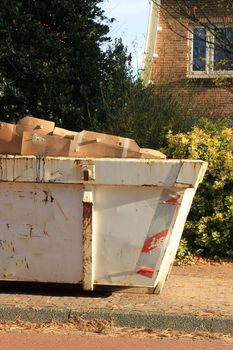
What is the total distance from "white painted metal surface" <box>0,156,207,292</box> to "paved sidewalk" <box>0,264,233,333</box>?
232mm

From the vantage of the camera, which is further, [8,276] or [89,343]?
[8,276]

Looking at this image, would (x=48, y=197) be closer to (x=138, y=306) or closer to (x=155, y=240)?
(x=155, y=240)

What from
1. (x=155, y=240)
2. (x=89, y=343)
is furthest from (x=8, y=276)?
(x=155, y=240)

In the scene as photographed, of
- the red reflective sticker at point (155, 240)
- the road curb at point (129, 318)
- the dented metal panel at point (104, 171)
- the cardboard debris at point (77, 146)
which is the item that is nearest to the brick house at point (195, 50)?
the cardboard debris at point (77, 146)

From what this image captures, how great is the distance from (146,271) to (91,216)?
798mm

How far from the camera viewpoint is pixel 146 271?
555cm

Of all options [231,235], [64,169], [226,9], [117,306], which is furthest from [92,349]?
[226,9]

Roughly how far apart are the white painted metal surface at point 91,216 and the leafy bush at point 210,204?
2421mm

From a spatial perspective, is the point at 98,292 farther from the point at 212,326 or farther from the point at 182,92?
the point at 182,92


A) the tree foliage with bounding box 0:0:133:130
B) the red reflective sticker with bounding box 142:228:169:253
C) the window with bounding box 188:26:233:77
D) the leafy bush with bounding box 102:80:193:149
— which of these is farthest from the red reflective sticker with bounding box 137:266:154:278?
the window with bounding box 188:26:233:77

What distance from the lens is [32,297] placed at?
229 inches

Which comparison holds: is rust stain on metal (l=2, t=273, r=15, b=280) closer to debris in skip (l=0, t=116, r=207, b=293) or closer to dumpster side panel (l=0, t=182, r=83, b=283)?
debris in skip (l=0, t=116, r=207, b=293)

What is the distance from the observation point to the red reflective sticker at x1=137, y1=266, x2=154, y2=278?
18.2ft

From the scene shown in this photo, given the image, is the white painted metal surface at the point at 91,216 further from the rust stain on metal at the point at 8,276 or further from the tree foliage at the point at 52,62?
the tree foliage at the point at 52,62
